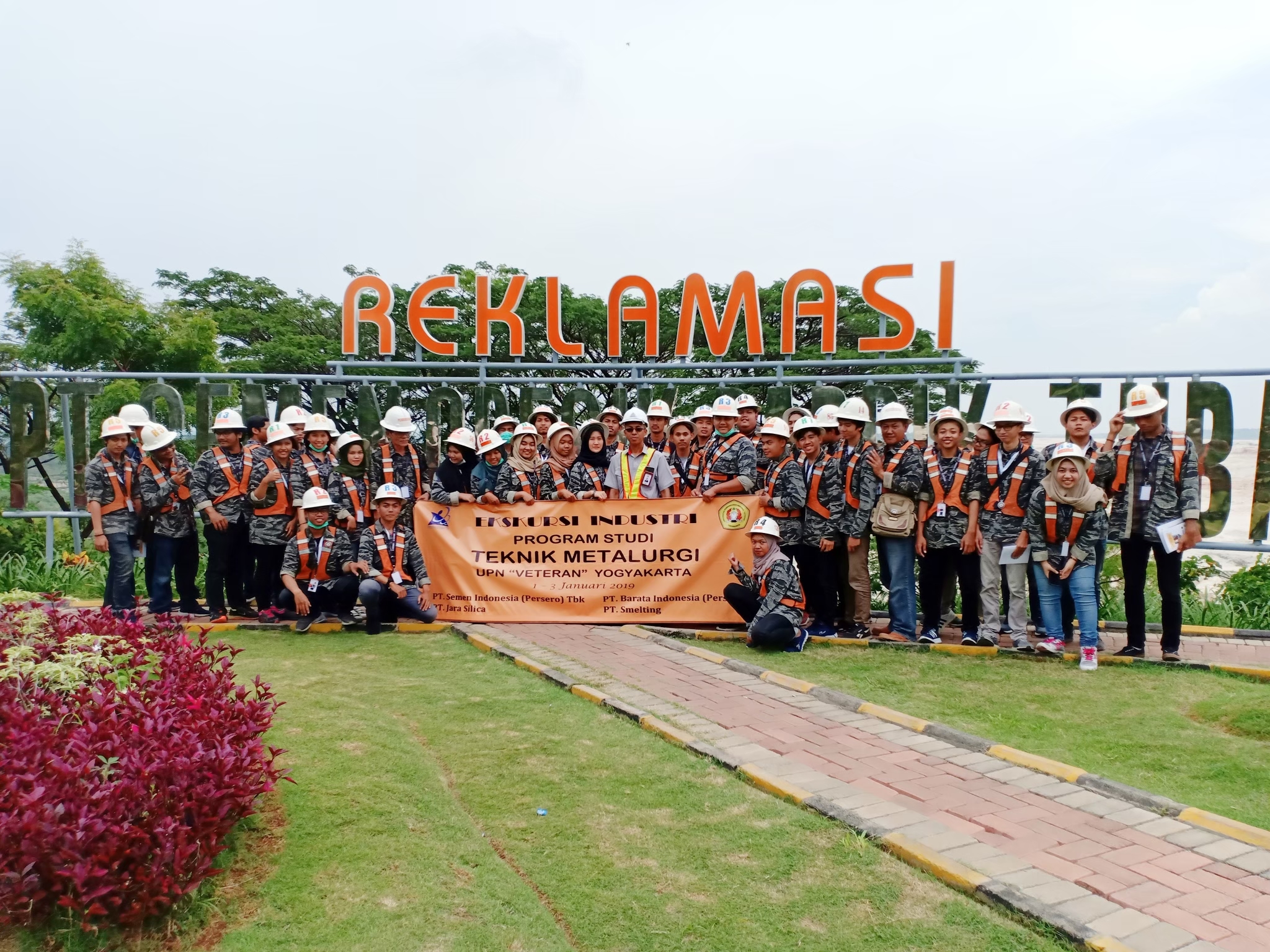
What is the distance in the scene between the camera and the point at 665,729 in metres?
4.87

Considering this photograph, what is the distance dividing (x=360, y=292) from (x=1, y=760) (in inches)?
352

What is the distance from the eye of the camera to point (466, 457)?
28.6 feet

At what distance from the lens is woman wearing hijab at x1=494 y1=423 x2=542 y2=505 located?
27.5 feet

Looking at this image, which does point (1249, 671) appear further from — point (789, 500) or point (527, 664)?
point (527, 664)

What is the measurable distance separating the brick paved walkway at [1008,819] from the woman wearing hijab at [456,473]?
2943mm

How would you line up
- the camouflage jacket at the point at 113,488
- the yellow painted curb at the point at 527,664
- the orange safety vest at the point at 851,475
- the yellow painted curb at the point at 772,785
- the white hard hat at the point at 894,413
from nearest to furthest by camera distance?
the yellow painted curb at the point at 772,785, the yellow painted curb at the point at 527,664, the white hard hat at the point at 894,413, the orange safety vest at the point at 851,475, the camouflage jacket at the point at 113,488

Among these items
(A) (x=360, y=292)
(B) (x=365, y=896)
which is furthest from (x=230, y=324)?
(B) (x=365, y=896)

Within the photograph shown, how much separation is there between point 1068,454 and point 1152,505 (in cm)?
81

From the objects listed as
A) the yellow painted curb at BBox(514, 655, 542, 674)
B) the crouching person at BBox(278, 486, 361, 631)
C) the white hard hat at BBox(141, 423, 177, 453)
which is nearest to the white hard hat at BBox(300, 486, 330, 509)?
the crouching person at BBox(278, 486, 361, 631)

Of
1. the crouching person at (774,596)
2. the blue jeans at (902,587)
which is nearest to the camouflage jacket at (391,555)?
the crouching person at (774,596)

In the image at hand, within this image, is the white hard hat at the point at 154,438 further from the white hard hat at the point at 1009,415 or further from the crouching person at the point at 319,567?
the white hard hat at the point at 1009,415

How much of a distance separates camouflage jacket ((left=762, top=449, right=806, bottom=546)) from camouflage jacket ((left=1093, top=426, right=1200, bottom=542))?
2399mm

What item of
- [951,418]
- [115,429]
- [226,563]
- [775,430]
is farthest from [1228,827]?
[115,429]

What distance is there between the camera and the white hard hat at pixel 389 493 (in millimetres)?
7695
